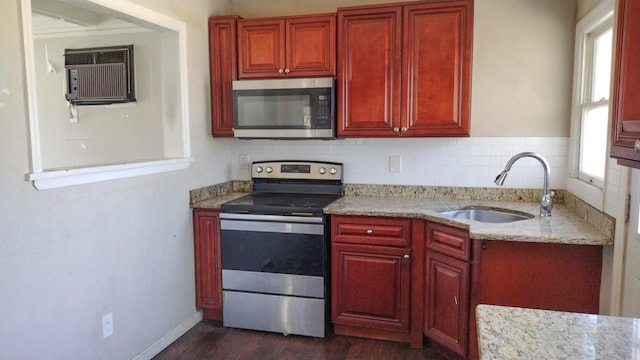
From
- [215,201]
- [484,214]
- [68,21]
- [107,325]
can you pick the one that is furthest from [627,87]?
[68,21]

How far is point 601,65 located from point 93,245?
2.84 meters

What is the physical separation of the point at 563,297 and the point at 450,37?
1.58m

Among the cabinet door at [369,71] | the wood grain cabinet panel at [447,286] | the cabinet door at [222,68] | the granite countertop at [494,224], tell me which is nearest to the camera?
the granite countertop at [494,224]

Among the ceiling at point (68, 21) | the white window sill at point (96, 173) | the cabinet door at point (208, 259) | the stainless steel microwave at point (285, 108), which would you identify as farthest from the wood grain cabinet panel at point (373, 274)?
the ceiling at point (68, 21)

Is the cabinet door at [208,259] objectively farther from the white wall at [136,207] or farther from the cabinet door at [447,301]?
the cabinet door at [447,301]

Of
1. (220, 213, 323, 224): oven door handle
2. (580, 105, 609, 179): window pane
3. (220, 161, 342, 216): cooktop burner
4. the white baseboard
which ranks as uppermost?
(580, 105, 609, 179): window pane

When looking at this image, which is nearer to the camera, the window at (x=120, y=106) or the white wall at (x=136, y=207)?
the white wall at (x=136, y=207)

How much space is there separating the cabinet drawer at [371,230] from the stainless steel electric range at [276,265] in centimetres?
8

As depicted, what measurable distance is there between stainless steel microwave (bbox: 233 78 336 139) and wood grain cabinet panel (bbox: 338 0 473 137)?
0.37 feet

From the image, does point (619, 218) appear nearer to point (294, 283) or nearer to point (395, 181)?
point (395, 181)

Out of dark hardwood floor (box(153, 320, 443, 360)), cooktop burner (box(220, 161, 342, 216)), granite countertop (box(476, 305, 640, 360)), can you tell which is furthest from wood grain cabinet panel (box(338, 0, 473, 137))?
granite countertop (box(476, 305, 640, 360))

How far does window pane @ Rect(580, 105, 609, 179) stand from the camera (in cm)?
236

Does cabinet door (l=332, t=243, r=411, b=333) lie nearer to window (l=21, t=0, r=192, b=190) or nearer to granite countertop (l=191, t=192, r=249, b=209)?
granite countertop (l=191, t=192, r=249, b=209)

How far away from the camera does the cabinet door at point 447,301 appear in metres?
2.40
